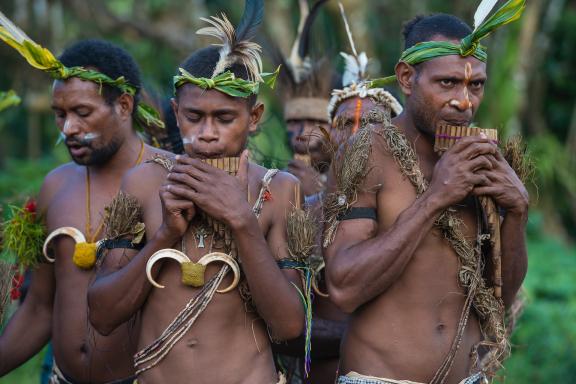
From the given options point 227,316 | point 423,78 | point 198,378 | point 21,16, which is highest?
point 21,16

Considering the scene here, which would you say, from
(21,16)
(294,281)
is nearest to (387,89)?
(294,281)

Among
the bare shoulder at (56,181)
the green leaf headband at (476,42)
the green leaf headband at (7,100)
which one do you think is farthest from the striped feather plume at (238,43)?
the green leaf headband at (7,100)

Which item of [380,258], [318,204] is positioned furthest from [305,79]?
[380,258]

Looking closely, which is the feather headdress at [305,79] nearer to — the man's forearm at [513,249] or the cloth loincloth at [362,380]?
the man's forearm at [513,249]

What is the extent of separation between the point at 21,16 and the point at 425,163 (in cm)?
1228

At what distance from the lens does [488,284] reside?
4648mm

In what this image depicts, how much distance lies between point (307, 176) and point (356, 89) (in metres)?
0.70

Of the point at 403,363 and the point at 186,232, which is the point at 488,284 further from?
the point at 186,232

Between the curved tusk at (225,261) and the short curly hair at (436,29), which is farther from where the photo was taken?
the short curly hair at (436,29)

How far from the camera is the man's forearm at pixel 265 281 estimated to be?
13.7 feet

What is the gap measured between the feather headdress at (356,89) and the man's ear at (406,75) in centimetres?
130

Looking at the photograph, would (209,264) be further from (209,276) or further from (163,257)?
(163,257)

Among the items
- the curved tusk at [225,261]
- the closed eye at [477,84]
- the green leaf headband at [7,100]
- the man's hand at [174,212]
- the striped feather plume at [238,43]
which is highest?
the striped feather plume at [238,43]

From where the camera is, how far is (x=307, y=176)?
20.2 feet
